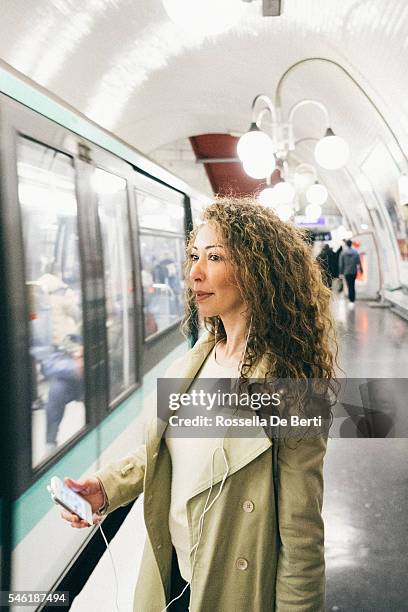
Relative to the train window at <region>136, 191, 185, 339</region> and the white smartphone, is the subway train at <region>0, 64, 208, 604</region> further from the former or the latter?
the white smartphone

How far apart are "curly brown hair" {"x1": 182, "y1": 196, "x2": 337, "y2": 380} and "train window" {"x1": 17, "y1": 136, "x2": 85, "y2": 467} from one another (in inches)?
46.7

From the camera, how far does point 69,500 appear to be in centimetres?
153

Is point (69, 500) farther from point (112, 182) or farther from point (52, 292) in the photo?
point (112, 182)

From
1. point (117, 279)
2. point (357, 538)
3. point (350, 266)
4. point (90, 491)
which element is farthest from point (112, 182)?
point (350, 266)

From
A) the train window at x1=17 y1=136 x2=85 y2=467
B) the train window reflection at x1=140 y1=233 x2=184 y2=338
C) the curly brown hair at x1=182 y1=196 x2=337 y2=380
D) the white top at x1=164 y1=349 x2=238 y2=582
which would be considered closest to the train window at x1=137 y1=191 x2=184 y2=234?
the train window reflection at x1=140 y1=233 x2=184 y2=338

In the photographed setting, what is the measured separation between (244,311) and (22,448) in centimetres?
123

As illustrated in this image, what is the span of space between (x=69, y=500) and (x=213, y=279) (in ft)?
2.35

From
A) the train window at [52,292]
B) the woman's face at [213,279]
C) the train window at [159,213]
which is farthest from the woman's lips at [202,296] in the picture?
the train window at [159,213]

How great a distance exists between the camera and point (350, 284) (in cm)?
1702

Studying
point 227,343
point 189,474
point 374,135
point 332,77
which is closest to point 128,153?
point 227,343

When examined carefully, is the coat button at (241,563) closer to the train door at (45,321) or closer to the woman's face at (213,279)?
the woman's face at (213,279)

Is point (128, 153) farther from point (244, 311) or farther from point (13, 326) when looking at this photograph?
point (244, 311)

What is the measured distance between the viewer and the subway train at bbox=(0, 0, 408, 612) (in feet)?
7.72

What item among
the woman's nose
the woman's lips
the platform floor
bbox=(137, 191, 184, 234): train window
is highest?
bbox=(137, 191, 184, 234): train window
